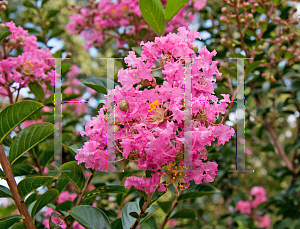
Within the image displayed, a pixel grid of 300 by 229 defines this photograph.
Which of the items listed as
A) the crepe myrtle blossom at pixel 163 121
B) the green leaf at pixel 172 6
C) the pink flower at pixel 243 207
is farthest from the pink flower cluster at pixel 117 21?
the pink flower at pixel 243 207

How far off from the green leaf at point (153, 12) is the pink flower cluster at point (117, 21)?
954 millimetres

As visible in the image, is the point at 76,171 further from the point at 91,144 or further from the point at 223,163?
the point at 223,163

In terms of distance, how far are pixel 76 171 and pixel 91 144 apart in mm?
204

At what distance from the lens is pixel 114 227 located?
3.34 feet

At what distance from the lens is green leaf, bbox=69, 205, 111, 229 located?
855mm

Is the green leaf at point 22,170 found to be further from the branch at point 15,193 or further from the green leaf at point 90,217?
the green leaf at point 90,217

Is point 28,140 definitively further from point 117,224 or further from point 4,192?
point 117,224

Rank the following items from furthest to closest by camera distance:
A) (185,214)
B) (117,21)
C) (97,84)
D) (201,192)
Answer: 1. (117,21)
2. (185,214)
3. (201,192)
4. (97,84)

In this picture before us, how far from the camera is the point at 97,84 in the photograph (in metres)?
1.05

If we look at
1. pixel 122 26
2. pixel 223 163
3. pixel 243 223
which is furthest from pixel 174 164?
pixel 243 223

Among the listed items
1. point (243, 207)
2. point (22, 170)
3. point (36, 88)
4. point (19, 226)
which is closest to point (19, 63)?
point (36, 88)

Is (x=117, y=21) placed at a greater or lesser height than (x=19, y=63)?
greater

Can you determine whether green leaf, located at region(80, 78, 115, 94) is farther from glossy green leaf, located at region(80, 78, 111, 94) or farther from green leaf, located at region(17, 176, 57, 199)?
green leaf, located at region(17, 176, 57, 199)

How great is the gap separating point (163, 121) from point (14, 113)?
1.62ft
